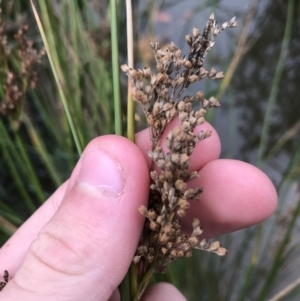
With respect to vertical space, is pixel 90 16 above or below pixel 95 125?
above

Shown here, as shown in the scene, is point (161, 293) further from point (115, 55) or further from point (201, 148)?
point (115, 55)

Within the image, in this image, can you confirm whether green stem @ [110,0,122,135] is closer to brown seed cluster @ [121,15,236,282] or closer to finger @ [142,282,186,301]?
brown seed cluster @ [121,15,236,282]

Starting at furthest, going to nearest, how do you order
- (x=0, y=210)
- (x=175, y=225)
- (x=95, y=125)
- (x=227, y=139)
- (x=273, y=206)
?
(x=227, y=139) → (x=95, y=125) → (x=0, y=210) → (x=273, y=206) → (x=175, y=225)

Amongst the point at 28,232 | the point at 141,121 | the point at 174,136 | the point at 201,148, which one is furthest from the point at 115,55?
the point at 141,121

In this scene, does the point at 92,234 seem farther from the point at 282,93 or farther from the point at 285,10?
the point at 285,10

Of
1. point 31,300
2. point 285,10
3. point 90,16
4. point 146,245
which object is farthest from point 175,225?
point 285,10

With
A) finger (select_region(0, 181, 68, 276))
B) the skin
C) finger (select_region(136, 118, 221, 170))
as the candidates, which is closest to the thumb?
the skin

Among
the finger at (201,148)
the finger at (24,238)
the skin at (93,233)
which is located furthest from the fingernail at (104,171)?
→ the finger at (24,238)
